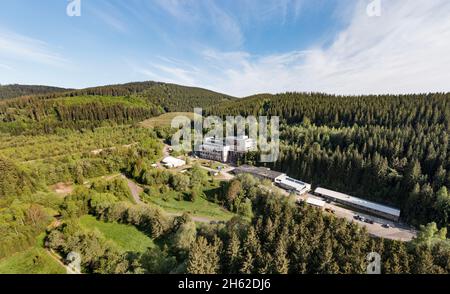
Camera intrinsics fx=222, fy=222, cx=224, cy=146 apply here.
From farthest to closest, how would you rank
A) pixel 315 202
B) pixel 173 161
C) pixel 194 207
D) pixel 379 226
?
pixel 173 161, pixel 315 202, pixel 194 207, pixel 379 226

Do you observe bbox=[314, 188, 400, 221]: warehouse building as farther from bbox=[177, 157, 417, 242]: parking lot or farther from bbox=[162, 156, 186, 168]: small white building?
bbox=[162, 156, 186, 168]: small white building

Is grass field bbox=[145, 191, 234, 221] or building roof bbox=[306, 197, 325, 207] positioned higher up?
building roof bbox=[306, 197, 325, 207]

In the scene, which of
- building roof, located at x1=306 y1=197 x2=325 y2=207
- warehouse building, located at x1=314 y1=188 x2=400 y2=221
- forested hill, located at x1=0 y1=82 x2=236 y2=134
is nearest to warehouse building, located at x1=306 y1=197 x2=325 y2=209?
building roof, located at x1=306 y1=197 x2=325 y2=207

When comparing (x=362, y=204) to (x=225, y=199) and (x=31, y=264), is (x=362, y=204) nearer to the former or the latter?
(x=225, y=199)

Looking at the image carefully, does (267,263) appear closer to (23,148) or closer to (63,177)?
(63,177)

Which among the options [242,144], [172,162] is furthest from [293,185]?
[172,162]

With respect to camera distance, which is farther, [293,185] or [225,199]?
[293,185]

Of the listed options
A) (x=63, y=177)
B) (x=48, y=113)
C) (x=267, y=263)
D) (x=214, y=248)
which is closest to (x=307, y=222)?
(x=267, y=263)
